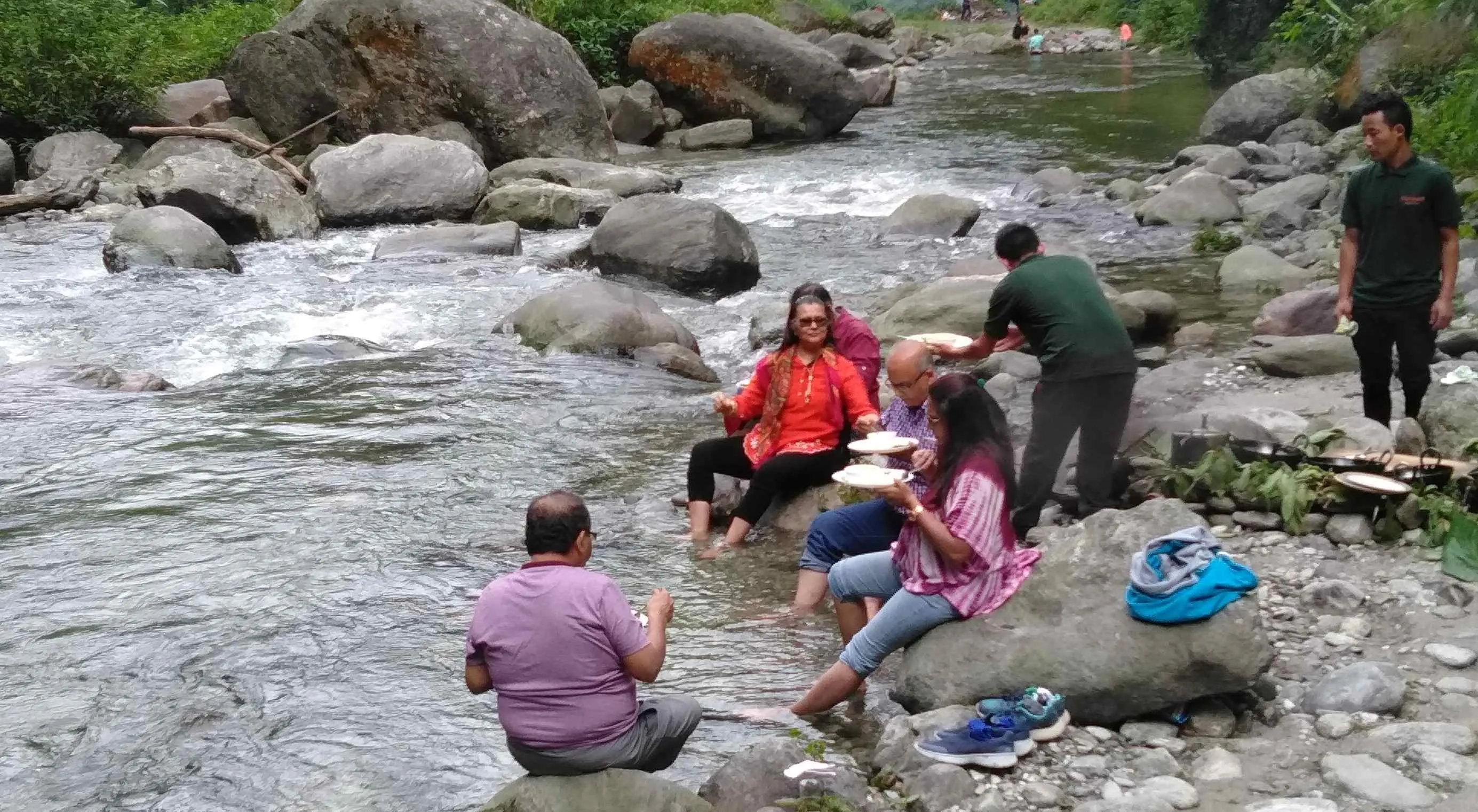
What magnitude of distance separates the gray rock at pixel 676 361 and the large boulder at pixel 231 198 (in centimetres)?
691

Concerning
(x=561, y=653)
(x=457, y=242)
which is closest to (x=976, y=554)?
(x=561, y=653)

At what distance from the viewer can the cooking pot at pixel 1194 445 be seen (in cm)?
656

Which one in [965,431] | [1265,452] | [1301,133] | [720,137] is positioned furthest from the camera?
[720,137]

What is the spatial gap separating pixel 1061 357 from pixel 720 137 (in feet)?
60.1

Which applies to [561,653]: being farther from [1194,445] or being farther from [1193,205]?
[1193,205]

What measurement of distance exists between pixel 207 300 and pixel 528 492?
6.31 metres

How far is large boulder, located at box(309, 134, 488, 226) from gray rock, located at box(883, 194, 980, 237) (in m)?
5.19

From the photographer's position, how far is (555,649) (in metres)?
4.02

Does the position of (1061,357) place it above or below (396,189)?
above

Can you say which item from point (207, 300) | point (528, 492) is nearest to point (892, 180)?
point (207, 300)

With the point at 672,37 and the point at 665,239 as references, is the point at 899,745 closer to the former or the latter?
the point at 665,239

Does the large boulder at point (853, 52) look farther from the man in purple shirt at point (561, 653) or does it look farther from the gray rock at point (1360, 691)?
the man in purple shirt at point (561, 653)

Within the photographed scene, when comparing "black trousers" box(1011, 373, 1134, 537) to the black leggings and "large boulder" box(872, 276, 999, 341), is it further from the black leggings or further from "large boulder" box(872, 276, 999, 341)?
"large boulder" box(872, 276, 999, 341)

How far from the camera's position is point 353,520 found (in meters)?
7.46
